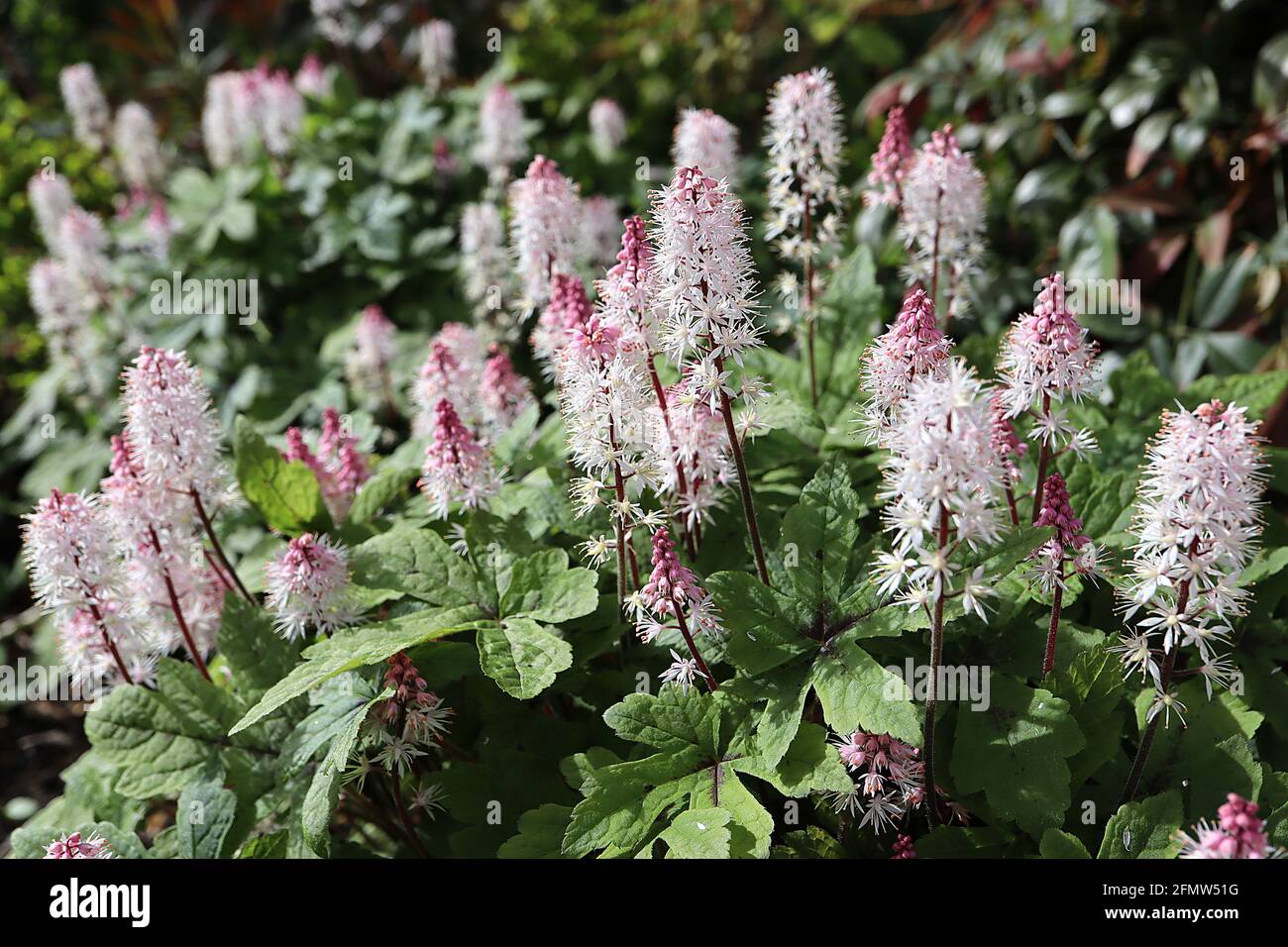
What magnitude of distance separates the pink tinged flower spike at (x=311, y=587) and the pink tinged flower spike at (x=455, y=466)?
270 millimetres

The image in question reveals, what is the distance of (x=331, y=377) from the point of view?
181 inches

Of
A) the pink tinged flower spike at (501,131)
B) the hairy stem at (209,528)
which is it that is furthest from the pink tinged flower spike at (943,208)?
the pink tinged flower spike at (501,131)

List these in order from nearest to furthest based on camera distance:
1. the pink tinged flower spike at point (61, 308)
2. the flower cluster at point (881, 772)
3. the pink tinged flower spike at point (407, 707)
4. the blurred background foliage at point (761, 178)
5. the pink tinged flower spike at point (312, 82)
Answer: the flower cluster at point (881, 772) < the pink tinged flower spike at point (407, 707) < the blurred background foliage at point (761, 178) < the pink tinged flower spike at point (61, 308) < the pink tinged flower spike at point (312, 82)

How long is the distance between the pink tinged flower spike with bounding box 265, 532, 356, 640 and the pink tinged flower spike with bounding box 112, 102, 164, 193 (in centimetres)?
453

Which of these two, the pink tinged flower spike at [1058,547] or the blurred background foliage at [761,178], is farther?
the blurred background foliage at [761,178]

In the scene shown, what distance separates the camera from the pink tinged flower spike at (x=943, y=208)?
9.18ft

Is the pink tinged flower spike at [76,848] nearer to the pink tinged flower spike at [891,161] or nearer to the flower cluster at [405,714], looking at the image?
the flower cluster at [405,714]

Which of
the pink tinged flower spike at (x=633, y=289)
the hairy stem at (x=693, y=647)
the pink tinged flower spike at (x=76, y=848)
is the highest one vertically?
the pink tinged flower spike at (x=633, y=289)
